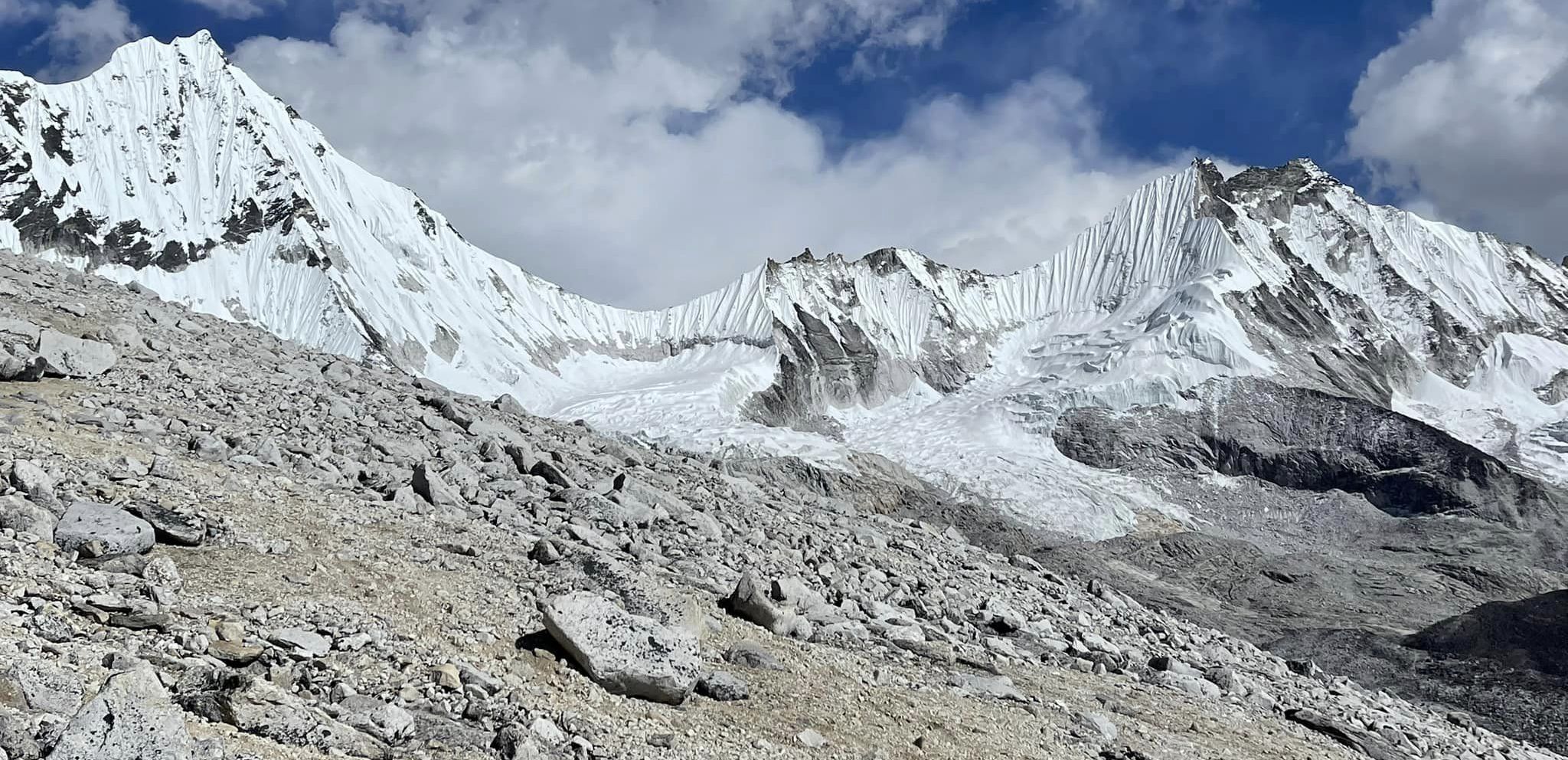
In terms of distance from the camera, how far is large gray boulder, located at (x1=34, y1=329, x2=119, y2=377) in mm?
16141

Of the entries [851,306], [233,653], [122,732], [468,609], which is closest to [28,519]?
[233,653]

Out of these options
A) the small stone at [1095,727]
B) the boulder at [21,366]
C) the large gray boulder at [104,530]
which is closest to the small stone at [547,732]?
the large gray boulder at [104,530]

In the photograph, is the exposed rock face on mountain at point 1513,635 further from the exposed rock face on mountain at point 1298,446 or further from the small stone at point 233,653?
the exposed rock face on mountain at point 1298,446

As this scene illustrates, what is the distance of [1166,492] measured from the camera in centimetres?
11125

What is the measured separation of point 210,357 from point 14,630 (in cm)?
1285

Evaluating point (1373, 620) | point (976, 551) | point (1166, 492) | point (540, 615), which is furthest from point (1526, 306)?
point (540, 615)

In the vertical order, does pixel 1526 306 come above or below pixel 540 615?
above

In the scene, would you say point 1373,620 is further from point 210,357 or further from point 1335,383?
point 1335,383

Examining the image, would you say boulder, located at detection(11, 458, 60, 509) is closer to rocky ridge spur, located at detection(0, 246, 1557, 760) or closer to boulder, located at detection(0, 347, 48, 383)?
rocky ridge spur, located at detection(0, 246, 1557, 760)

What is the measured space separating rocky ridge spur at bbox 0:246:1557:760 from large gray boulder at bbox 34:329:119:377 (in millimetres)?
33

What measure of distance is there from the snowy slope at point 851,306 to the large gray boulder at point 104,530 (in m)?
88.7

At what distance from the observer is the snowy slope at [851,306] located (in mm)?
118750

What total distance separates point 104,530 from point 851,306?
15768 centimetres

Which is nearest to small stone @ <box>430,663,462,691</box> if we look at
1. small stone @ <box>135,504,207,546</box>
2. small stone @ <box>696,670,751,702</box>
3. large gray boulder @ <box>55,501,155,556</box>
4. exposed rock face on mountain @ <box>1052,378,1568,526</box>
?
small stone @ <box>696,670,751,702</box>
